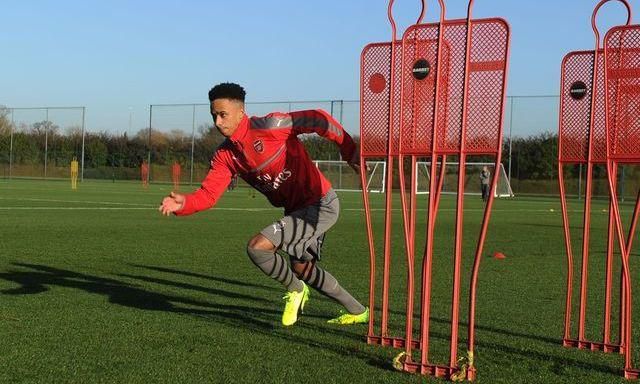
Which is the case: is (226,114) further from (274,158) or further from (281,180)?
(281,180)

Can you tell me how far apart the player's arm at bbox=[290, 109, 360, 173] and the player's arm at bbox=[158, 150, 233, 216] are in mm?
590

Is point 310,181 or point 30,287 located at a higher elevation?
point 310,181

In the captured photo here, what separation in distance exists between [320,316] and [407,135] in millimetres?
2314

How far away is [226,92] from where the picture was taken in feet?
21.0

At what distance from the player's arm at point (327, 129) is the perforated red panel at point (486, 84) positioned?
1.38m

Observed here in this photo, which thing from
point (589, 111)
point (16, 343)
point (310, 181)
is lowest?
point (16, 343)

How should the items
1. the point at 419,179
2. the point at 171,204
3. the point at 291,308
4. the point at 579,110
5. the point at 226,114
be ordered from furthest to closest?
the point at 419,179 < the point at 291,308 < the point at 579,110 < the point at 226,114 < the point at 171,204

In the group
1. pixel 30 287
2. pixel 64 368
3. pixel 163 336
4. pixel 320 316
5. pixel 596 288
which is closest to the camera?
pixel 64 368

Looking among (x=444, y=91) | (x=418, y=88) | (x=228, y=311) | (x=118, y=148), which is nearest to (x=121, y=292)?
(x=228, y=311)

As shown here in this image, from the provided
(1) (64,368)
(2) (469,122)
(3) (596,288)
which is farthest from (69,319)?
(3) (596,288)

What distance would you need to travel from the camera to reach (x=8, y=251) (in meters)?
12.1

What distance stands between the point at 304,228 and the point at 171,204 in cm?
103

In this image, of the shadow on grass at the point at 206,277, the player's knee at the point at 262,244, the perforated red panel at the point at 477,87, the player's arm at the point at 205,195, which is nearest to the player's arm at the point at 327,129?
the player's arm at the point at 205,195

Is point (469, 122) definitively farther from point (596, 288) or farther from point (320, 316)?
point (596, 288)
